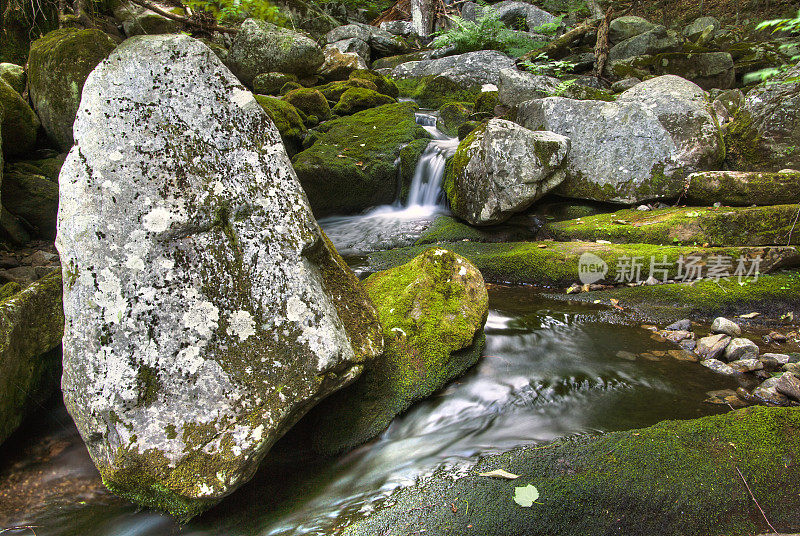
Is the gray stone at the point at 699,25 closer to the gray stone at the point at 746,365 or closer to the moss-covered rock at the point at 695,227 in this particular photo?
the moss-covered rock at the point at 695,227

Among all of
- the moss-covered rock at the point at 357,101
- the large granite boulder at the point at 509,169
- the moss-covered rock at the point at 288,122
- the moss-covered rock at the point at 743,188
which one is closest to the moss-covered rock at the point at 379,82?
the moss-covered rock at the point at 357,101

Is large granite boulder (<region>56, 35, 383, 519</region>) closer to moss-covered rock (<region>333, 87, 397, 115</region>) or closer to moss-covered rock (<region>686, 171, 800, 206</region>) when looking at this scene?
moss-covered rock (<region>686, 171, 800, 206</region>)

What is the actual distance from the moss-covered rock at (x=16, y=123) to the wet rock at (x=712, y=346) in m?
9.83

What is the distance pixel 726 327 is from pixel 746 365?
638mm

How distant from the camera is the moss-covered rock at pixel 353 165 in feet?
26.8

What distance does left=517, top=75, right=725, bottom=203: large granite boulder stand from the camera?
20.9 ft

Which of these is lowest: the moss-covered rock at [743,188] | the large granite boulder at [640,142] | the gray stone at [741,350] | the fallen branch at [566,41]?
the gray stone at [741,350]

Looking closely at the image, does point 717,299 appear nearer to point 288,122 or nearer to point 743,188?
point 743,188

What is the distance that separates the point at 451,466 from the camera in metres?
2.72

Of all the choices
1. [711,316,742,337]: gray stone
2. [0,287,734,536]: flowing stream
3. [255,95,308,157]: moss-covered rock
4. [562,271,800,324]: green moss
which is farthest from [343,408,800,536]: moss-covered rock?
[255,95,308,157]: moss-covered rock

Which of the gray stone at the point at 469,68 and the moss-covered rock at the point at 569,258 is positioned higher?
the gray stone at the point at 469,68

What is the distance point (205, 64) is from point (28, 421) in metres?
2.66

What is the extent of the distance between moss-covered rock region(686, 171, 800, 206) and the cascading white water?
398cm

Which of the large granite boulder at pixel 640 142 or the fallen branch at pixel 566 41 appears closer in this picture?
the large granite boulder at pixel 640 142
